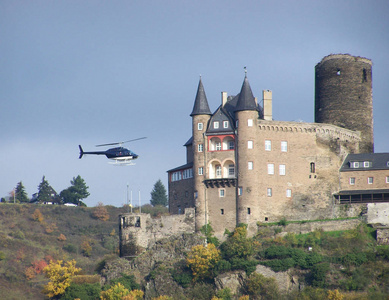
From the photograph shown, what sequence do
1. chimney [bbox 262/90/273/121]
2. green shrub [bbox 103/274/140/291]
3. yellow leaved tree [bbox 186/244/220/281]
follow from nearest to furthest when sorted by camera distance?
yellow leaved tree [bbox 186/244/220/281]
green shrub [bbox 103/274/140/291]
chimney [bbox 262/90/273/121]

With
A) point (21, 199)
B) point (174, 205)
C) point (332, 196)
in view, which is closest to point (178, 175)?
point (174, 205)

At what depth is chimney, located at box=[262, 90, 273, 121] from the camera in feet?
306

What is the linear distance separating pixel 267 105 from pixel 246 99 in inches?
139

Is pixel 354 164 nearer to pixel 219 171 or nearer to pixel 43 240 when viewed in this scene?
pixel 219 171

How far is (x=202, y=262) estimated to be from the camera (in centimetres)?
8444

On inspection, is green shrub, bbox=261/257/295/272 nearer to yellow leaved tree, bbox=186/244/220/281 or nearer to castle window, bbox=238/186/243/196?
yellow leaved tree, bbox=186/244/220/281

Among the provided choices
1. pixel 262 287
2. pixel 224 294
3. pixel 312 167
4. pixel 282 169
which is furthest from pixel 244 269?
pixel 312 167

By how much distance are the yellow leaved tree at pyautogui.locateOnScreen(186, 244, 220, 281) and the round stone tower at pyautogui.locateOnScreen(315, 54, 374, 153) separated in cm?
2764

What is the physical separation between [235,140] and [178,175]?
10.1 metres

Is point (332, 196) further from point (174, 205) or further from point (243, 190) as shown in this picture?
point (174, 205)

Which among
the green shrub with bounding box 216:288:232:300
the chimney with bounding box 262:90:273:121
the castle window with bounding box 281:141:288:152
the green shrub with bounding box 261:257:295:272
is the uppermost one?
the chimney with bounding box 262:90:273:121

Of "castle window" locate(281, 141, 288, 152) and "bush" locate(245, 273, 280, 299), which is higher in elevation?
"castle window" locate(281, 141, 288, 152)

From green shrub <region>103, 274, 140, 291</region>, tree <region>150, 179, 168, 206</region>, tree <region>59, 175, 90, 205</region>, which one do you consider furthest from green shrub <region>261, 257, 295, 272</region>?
tree <region>150, 179, 168, 206</region>

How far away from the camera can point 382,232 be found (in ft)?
282
